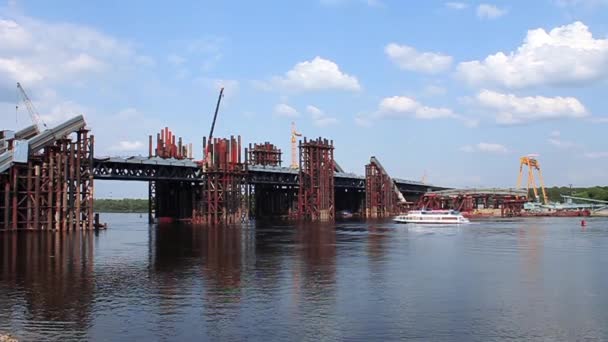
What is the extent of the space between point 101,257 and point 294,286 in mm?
31172

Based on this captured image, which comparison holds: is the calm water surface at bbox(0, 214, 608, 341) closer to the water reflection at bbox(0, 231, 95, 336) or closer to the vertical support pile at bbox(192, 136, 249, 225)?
the water reflection at bbox(0, 231, 95, 336)

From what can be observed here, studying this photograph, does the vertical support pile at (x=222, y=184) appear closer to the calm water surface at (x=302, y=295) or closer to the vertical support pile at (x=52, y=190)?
the vertical support pile at (x=52, y=190)

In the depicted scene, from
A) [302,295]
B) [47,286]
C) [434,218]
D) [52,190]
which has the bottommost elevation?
[302,295]

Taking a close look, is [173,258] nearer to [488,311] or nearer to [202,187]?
[488,311]

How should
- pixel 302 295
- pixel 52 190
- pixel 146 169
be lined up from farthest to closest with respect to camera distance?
pixel 146 169, pixel 52 190, pixel 302 295

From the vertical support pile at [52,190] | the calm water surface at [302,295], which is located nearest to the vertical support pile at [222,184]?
the vertical support pile at [52,190]

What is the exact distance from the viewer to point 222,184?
169 metres

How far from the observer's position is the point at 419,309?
38.9m

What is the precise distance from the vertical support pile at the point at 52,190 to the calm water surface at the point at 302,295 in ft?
135

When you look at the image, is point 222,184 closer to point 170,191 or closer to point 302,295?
point 170,191

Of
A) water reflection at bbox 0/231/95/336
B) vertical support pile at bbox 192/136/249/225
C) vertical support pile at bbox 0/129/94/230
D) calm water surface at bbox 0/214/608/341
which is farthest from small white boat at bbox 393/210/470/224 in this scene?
water reflection at bbox 0/231/95/336

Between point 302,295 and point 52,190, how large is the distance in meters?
89.1

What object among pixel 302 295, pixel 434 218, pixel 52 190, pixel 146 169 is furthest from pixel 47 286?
pixel 434 218

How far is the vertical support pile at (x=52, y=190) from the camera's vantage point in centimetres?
11762
